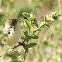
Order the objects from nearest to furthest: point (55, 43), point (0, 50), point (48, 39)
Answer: point (0, 50) < point (55, 43) < point (48, 39)

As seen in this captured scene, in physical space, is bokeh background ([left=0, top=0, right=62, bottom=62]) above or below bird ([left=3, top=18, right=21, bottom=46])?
above

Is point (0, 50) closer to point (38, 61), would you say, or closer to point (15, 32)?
point (15, 32)

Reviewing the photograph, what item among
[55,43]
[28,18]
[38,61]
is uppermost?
[55,43]

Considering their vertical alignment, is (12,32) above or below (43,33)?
below

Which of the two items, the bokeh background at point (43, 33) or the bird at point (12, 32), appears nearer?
the bird at point (12, 32)

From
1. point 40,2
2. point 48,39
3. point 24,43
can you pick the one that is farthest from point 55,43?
point 24,43

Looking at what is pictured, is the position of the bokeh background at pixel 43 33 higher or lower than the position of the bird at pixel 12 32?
higher

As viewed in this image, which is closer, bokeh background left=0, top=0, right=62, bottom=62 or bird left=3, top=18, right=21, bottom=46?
bird left=3, top=18, right=21, bottom=46

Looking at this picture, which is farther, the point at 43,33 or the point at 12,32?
the point at 43,33

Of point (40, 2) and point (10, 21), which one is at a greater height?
point (40, 2)

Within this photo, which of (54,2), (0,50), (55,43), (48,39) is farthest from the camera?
(54,2)

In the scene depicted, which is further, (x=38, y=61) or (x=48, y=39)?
(x=48, y=39)

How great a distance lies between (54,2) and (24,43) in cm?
172

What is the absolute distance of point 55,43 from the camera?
1920mm
